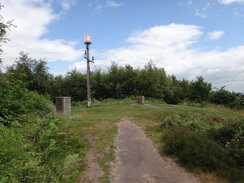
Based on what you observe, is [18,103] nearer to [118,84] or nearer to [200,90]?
[118,84]

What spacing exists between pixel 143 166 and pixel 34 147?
9.02 ft

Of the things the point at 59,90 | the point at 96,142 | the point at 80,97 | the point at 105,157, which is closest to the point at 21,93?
the point at 96,142

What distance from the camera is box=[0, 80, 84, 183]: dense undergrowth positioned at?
2.45 meters

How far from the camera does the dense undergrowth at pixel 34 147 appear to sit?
245cm

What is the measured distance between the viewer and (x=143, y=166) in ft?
12.4

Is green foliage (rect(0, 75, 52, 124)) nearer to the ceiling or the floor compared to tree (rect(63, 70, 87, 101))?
nearer to the floor

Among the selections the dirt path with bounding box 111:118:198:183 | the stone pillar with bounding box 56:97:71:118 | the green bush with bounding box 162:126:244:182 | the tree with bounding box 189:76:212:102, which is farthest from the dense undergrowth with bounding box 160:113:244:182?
the tree with bounding box 189:76:212:102

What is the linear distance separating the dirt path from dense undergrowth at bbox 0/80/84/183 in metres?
0.98

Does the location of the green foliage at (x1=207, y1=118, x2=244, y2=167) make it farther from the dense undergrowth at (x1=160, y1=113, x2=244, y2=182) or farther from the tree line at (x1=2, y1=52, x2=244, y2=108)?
the tree line at (x1=2, y1=52, x2=244, y2=108)

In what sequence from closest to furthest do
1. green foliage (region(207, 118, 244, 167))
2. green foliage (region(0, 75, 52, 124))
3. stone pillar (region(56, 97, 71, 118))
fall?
1. green foliage (region(207, 118, 244, 167))
2. green foliage (region(0, 75, 52, 124))
3. stone pillar (region(56, 97, 71, 118))

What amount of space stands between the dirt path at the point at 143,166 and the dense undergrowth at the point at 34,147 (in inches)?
38.5

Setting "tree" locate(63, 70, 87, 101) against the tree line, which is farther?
"tree" locate(63, 70, 87, 101)

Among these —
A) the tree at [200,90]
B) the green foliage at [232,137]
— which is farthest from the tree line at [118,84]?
the green foliage at [232,137]

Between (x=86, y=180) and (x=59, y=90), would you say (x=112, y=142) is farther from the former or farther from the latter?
(x=59, y=90)
